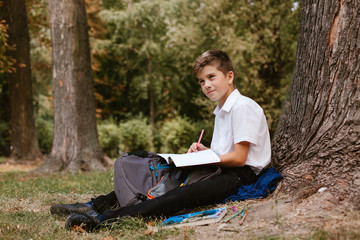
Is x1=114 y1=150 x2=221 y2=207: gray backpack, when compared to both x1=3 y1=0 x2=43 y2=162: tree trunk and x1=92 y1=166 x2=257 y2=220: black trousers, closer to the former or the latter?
x1=92 y1=166 x2=257 y2=220: black trousers

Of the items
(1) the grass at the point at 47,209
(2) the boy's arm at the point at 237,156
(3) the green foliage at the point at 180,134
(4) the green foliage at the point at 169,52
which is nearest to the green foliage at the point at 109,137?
(4) the green foliage at the point at 169,52

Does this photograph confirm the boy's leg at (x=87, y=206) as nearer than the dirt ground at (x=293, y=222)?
No

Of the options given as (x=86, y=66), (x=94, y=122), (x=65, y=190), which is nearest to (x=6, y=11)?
(x=86, y=66)

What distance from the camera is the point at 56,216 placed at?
326cm

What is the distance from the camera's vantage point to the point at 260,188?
3.10 meters

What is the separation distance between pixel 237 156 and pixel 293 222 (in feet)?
2.54

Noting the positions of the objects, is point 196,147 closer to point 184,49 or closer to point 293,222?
point 293,222

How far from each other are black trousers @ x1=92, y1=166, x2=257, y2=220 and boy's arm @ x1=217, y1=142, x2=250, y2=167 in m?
0.15

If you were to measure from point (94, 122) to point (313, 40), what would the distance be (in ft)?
16.3

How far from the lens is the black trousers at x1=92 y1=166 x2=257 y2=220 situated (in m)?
2.84

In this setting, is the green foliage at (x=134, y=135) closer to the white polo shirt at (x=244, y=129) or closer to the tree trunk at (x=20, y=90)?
the tree trunk at (x=20, y=90)

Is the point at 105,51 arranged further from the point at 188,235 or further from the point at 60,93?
the point at 188,235

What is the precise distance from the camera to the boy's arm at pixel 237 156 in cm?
300

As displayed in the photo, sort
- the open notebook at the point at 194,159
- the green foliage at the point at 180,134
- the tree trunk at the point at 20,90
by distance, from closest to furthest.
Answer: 1. the open notebook at the point at 194,159
2. the tree trunk at the point at 20,90
3. the green foliage at the point at 180,134
